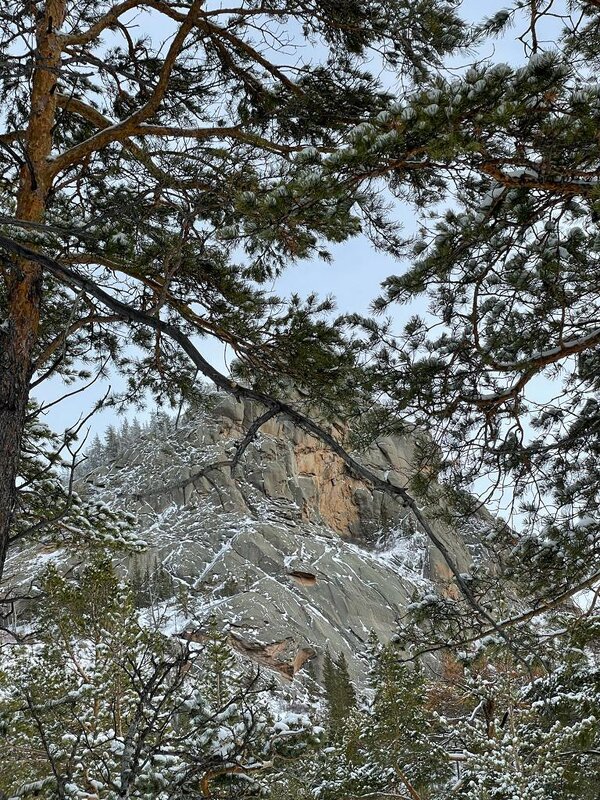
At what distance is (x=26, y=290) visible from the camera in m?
3.07

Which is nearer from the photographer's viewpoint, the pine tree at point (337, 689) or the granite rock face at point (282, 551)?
the pine tree at point (337, 689)

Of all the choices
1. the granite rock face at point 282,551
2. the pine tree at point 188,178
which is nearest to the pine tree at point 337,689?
the granite rock face at point 282,551

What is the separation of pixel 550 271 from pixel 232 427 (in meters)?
39.3

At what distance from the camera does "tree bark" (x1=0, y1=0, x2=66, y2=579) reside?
2742mm

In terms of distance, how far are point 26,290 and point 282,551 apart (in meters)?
34.6

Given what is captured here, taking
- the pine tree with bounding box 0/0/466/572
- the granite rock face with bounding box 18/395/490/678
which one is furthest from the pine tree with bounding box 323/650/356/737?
the pine tree with bounding box 0/0/466/572

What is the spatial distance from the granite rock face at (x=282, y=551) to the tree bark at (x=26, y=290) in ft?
70.4

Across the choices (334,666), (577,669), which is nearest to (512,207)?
(577,669)

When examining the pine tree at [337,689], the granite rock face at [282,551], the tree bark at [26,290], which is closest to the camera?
the tree bark at [26,290]

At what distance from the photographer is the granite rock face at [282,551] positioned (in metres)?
30.3

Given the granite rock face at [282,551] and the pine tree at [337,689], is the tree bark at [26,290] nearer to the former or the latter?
the pine tree at [337,689]

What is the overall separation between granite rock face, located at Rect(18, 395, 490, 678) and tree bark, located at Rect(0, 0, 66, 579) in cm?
2145

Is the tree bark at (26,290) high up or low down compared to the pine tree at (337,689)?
up

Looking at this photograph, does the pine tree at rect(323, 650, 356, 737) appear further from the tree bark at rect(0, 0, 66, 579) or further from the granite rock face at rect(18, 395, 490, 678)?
the tree bark at rect(0, 0, 66, 579)
